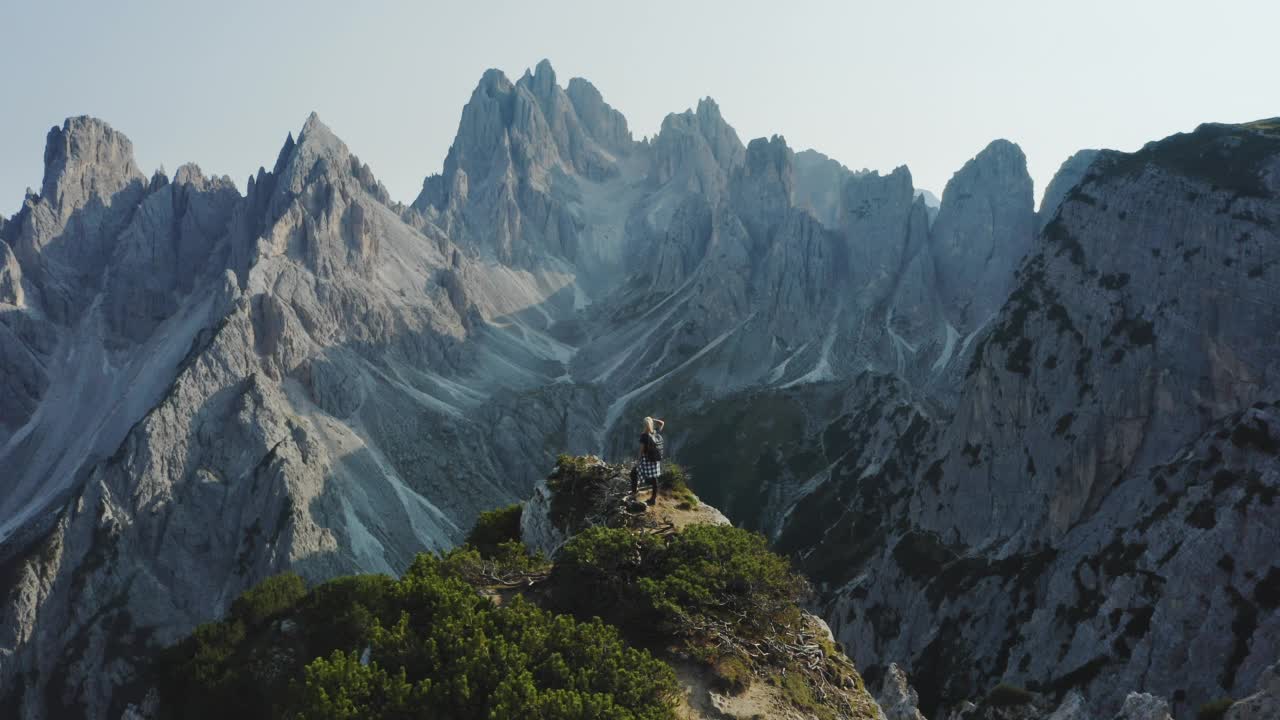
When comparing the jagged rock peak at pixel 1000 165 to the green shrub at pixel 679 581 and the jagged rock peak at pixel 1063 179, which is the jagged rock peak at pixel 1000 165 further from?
the green shrub at pixel 679 581

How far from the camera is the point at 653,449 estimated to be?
2645cm

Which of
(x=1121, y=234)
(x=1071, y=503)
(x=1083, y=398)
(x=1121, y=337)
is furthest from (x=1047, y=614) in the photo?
(x=1121, y=234)

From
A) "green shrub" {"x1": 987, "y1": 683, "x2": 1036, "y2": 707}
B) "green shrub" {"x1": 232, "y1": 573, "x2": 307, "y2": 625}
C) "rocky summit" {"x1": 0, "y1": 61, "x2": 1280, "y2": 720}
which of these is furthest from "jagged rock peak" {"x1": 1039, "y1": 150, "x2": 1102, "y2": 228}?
"green shrub" {"x1": 232, "y1": 573, "x2": 307, "y2": 625}

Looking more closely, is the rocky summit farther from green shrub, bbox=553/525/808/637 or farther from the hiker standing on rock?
the hiker standing on rock

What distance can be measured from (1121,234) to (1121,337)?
14.3 m

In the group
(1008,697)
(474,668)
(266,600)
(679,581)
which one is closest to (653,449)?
(679,581)

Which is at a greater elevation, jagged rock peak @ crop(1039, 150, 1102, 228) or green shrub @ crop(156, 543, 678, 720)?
jagged rock peak @ crop(1039, 150, 1102, 228)

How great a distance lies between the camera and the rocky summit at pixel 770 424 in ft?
204

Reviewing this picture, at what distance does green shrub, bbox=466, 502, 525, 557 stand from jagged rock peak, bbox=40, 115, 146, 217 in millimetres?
192121

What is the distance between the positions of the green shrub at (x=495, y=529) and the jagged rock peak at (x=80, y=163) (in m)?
192

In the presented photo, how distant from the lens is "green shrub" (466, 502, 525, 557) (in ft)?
121

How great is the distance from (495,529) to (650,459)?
1385 centimetres

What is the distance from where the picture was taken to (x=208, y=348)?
13512 centimetres

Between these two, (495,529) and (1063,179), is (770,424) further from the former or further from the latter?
(495,529)
